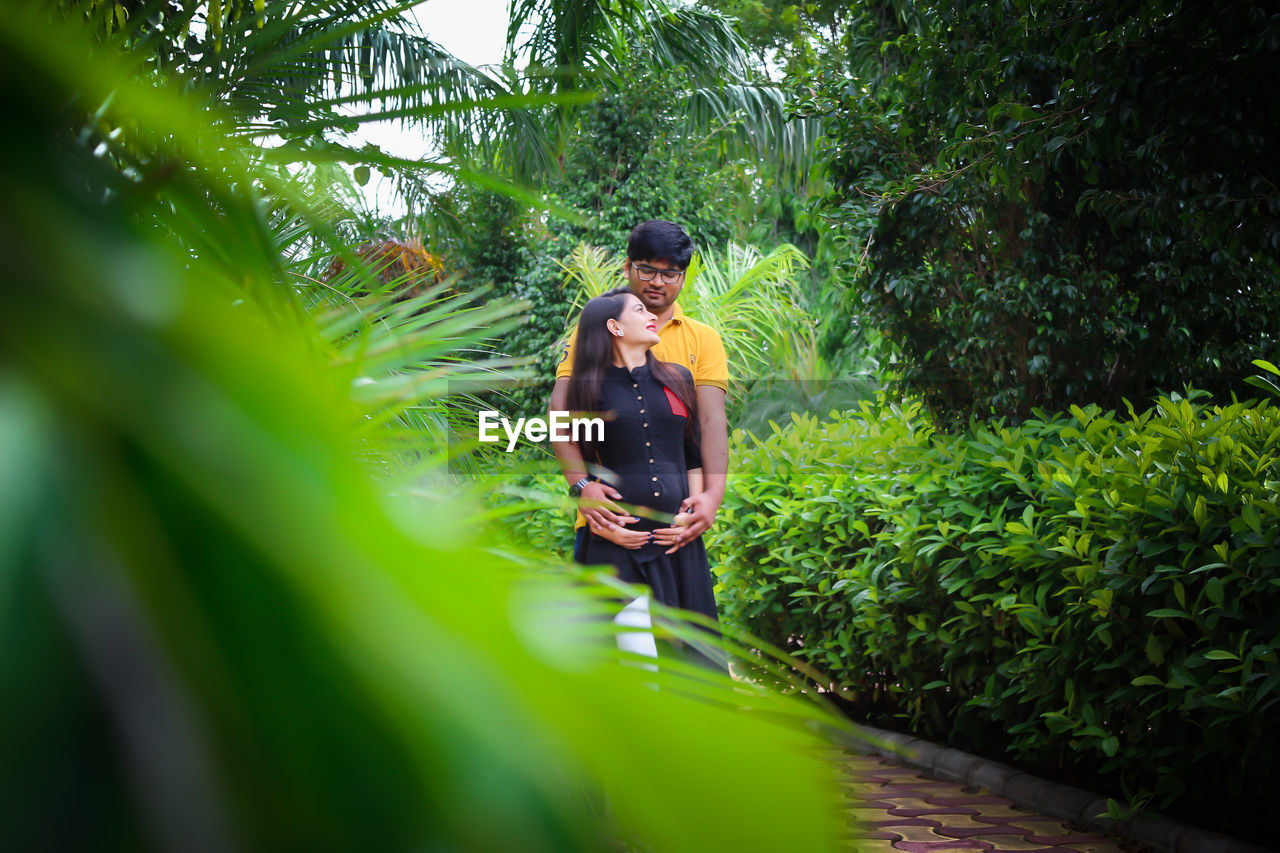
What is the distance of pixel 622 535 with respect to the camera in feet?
10.0

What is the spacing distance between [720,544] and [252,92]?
16.8 ft

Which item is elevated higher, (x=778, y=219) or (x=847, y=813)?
(x=778, y=219)

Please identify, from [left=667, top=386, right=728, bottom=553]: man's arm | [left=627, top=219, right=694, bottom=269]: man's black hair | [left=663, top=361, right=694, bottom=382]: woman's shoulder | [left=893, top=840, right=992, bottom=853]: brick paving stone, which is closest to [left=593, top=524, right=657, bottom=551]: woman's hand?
[left=667, top=386, right=728, bottom=553]: man's arm

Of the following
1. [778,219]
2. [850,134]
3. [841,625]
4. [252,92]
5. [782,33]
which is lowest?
[841,625]

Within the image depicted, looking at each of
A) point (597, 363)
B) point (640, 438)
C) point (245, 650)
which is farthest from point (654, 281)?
point (245, 650)

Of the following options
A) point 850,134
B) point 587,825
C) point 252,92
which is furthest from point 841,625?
point 587,825

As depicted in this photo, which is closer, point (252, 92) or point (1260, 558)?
point (252, 92)

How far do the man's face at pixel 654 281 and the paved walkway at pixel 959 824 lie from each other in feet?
5.32

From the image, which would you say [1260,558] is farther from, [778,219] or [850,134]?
[778,219]

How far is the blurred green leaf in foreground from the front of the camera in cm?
17

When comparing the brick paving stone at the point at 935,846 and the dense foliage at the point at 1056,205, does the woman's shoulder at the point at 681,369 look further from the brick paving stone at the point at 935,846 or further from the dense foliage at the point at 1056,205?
the brick paving stone at the point at 935,846

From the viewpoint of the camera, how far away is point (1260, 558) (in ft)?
8.62

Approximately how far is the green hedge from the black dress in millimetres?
1110

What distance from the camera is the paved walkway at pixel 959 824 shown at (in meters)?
3.13
